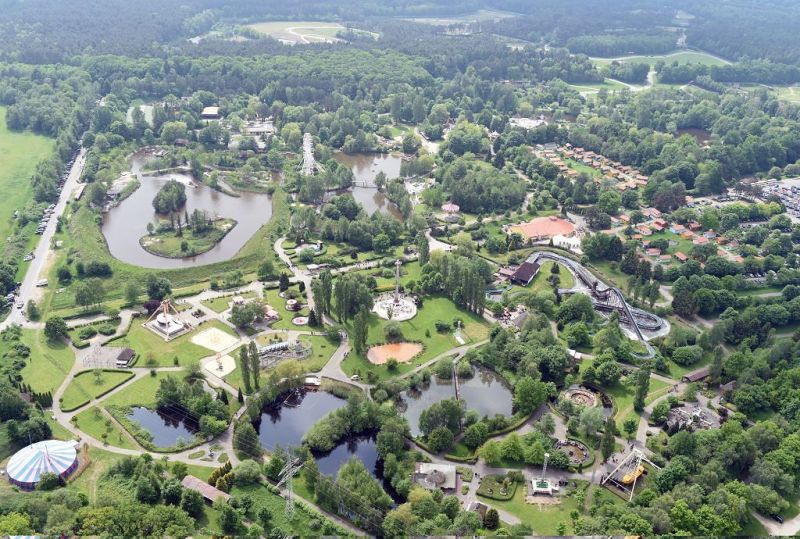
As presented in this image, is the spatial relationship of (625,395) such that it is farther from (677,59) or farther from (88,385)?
(677,59)

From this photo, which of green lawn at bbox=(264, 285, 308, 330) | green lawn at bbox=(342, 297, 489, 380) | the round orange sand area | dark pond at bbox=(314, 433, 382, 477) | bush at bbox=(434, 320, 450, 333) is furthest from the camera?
bush at bbox=(434, 320, 450, 333)

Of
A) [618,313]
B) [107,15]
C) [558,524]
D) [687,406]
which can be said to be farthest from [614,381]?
[107,15]

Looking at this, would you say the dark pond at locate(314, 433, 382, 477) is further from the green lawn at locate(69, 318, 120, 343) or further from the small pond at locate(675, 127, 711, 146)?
the small pond at locate(675, 127, 711, 146)

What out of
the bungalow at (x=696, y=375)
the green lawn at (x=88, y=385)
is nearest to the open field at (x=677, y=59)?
the bungalow at (x=696, y=375)

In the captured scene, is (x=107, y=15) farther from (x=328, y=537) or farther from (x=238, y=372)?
(x=328, y=537)

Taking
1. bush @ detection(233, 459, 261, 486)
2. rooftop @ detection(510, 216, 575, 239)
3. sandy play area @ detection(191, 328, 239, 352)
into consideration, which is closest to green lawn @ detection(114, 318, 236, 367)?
sandy play area @ detection(191, 328, 239, 352)
